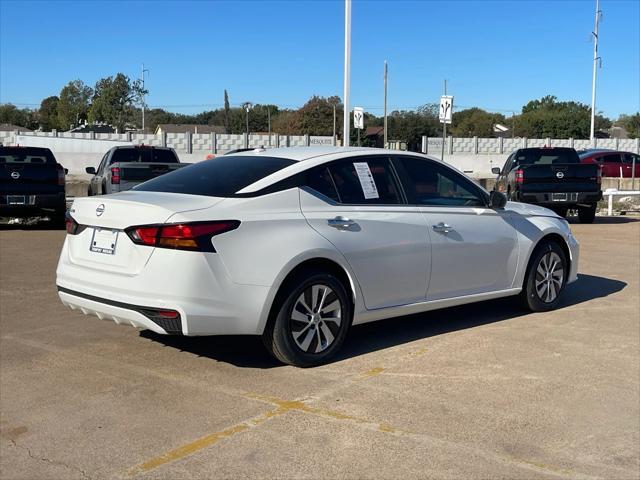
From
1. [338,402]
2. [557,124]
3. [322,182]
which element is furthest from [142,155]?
[557,124]

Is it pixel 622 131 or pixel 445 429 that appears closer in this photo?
pixel 445 429

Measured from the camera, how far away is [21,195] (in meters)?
14.6

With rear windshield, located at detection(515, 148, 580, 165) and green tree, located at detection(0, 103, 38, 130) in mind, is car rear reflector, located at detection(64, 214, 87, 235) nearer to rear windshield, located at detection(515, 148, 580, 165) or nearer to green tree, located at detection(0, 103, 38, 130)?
rear windshield, located at detection(515, 148, 580, 165)

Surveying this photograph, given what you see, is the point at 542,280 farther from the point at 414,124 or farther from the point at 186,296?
the point at 414,124

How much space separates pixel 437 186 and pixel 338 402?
102 inches

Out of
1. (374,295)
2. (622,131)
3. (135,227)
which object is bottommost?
(374,295)

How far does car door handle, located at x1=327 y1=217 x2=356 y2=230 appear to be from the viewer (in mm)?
5738

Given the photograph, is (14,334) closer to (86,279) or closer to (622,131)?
(86,279)

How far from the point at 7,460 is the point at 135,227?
176 cm

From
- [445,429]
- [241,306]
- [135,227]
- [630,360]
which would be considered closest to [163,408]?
[241,306]

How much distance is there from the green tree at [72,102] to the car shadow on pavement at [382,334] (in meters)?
102

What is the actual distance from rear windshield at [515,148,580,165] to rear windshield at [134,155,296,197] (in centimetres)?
1324

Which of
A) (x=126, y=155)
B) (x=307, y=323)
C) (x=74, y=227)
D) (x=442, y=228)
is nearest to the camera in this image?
(x=307, y=323)

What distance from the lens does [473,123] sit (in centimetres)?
11512
